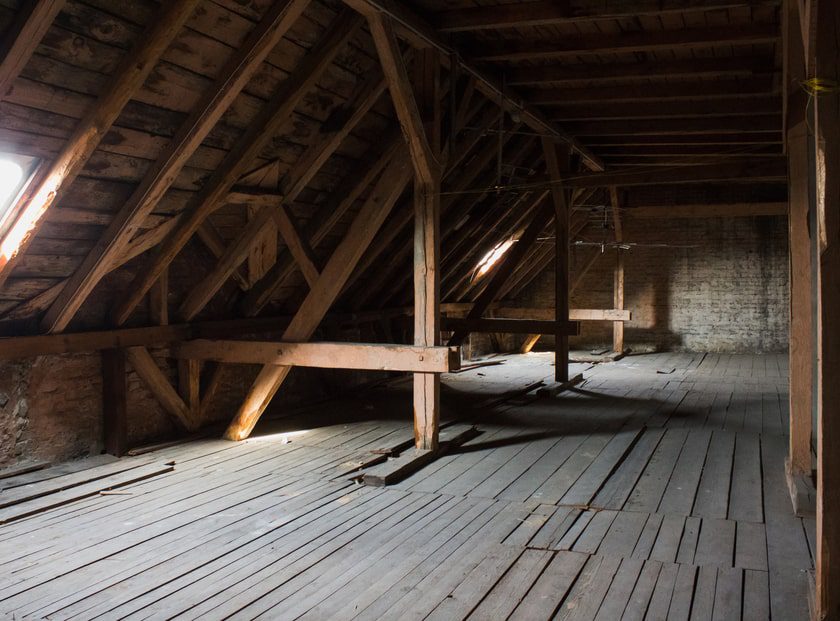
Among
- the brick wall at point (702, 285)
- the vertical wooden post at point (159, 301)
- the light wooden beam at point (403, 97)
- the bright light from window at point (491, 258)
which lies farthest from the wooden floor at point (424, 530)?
the brick wall at point (702, 285)

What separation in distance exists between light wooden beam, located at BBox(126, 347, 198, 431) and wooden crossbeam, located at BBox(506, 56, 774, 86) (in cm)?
363

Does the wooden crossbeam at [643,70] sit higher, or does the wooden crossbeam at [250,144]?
the wooden crossbeam at [643,70]

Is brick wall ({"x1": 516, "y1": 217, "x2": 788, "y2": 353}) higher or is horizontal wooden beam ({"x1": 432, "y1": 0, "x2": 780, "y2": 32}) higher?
horizontal wooden beam ({"x1": 432, "y1": 0, "x2": 780, "y2": 32})

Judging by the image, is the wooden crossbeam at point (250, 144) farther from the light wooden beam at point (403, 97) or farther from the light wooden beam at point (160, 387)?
the light wooden beam at point (160, 387)

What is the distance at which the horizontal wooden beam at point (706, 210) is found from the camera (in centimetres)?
1148

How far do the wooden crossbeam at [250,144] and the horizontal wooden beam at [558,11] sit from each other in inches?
27.7

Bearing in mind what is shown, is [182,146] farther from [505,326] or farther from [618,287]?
[618,287]

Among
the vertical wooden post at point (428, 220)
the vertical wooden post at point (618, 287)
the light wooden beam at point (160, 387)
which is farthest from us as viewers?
the vertical wooden post at point (618, 287)

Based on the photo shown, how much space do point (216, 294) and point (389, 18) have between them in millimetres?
2988

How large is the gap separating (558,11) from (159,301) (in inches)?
139

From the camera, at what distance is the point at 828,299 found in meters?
2.24

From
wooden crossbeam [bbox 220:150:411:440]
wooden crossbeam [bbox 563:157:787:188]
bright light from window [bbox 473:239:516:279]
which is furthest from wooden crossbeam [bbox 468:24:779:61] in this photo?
bright light from window [bbox 473:239:516:279]

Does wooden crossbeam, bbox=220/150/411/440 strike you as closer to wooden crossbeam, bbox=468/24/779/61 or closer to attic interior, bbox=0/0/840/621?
attic interior, bbox=0/0/840/621

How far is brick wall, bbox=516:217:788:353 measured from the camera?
41.7 feet
